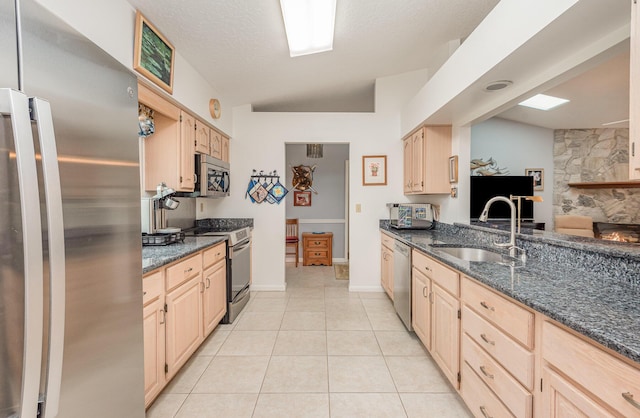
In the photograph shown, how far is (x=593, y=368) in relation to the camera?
2.75 feet

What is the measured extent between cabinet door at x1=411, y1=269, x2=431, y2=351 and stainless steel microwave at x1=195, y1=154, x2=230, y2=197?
84.7 inches

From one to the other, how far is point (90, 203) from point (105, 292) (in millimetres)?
266

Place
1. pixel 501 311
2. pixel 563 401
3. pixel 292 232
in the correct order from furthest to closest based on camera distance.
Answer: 1. pixel 292 232
2. pixel 501 311
3. pixel 563 401

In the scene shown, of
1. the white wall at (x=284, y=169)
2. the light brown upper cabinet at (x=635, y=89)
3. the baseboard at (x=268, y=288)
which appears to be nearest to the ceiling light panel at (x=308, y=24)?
the white wall at (x=284, y=169)

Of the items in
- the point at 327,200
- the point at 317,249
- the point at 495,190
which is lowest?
the point at 317,249

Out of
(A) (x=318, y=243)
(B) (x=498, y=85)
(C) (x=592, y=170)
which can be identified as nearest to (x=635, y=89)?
(B) (x=498, y=85)

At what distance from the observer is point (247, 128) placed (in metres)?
3.86

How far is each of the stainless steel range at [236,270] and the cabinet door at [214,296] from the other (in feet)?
0.28

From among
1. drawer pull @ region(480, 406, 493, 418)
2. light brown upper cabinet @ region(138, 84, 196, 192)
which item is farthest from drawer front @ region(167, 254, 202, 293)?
drawer pull @ region(480, 406, 493, 418)

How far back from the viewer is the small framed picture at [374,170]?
3.82 m

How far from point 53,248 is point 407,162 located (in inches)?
140

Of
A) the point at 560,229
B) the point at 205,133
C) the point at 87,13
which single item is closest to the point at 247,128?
the point at 205,133

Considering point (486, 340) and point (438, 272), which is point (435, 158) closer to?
point (438, 272)

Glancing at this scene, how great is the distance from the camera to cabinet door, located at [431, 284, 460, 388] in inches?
66.7
